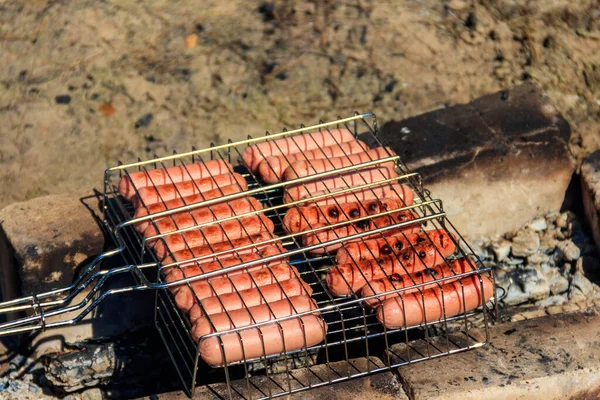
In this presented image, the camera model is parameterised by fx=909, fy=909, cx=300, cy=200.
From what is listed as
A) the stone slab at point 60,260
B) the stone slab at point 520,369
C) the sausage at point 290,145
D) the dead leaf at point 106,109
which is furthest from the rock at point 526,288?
the dead leaf at point 106,109

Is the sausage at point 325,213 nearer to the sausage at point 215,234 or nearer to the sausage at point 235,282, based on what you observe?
the sausage at point 215,234

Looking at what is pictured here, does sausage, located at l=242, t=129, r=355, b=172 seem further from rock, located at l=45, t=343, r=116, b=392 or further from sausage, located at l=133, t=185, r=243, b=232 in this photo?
rock, located at l=45, t=343, r=116, b=392

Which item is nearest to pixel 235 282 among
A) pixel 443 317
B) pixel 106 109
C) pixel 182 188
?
pixel 182 188

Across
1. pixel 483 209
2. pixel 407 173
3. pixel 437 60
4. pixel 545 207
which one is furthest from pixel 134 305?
pixel 437 60

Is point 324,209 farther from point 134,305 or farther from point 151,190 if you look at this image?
point 134,305

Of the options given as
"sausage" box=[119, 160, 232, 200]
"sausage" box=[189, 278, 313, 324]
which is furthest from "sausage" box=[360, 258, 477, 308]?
"sausage" box=[119, 160, 232, 200]

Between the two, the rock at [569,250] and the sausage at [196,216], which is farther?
the rock at [569,250]
